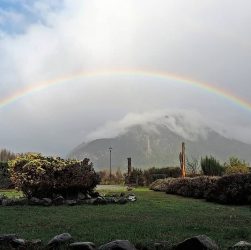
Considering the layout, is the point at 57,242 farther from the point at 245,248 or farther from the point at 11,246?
the point at 245,248

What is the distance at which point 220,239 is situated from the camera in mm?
9133

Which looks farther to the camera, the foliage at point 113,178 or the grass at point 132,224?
the foliage at point 113,178

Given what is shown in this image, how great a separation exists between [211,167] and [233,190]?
574 inches

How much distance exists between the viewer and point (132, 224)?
11.5 meters

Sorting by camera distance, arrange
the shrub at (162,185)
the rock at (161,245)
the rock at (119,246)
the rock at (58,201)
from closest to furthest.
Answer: the rock at (119,246), the rock at (161,245), the rock at (58,201), the shrub at (162,185)

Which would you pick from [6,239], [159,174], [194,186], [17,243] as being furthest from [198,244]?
[159,174]

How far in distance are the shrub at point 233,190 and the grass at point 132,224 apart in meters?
2.12

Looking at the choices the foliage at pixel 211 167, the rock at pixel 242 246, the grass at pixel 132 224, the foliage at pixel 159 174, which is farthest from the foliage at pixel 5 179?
the rock at pixel 242 246

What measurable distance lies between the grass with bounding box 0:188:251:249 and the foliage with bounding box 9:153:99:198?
3941 mm

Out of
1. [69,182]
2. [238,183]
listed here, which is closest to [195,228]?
[238,183]

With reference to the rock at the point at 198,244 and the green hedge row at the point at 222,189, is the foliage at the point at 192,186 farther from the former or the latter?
the rock at the point at 198,244

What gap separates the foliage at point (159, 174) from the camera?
1467 inches

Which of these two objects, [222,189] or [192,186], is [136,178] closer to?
[192,186]

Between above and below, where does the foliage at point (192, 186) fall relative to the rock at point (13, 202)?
above
